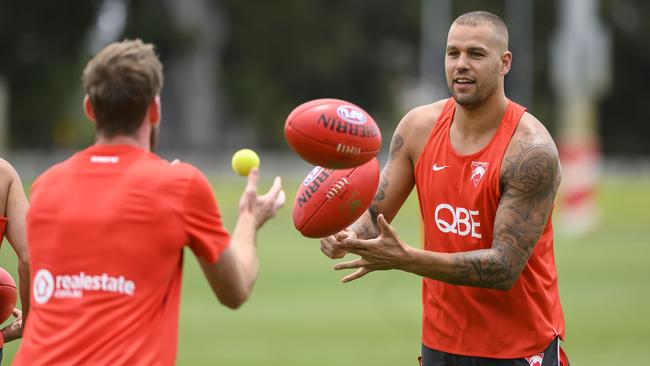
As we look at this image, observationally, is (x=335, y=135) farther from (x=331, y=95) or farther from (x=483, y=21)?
(x=331, y=95)

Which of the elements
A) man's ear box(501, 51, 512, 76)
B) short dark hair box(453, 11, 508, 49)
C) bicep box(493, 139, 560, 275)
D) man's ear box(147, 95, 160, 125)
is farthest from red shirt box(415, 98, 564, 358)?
man's ear box(147, 95, 160, 125)

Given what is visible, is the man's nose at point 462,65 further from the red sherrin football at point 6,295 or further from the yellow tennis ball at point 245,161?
the red sherrin football at point 6,295

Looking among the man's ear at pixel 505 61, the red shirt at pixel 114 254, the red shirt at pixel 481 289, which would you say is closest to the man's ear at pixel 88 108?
the red shirt at pixel 114 254

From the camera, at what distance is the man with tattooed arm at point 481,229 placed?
5.89 m

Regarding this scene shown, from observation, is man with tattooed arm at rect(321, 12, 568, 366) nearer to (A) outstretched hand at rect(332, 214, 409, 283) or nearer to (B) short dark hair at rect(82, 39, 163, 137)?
(A) outstretched hand at rect(332, 214, 409, 283)

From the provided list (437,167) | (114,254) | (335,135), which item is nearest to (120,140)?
(114,254)

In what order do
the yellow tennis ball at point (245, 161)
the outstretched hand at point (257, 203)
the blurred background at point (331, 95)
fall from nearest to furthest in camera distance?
the outstretched hand at point (257, 203) < the yellow tennis ball at point (245, 161) < the blurred background at point (331, 95)

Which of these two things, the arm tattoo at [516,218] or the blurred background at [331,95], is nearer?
the arm tattoo at [516,218]

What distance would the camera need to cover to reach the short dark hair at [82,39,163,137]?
15.0 feet

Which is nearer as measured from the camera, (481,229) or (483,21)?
(481,229)

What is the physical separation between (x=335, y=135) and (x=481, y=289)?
47.1 inches

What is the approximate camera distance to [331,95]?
60312mm

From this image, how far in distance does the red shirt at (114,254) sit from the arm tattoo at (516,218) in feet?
5.70

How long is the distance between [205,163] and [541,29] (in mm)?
24826
